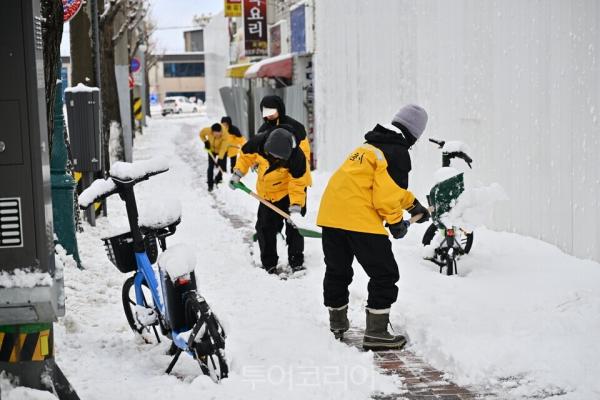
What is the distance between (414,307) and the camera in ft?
23.1

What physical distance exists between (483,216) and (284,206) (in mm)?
2182

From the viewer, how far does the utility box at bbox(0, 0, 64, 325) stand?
4566 millimetres

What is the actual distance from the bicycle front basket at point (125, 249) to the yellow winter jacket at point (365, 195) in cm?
128

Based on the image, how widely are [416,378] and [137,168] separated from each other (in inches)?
86.0

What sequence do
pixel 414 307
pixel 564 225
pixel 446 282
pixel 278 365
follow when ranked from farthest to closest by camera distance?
pixel 564 225
pixel 446 282
pixel 414 307
pixel 278 365

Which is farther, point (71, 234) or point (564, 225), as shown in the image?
point (71, 234)

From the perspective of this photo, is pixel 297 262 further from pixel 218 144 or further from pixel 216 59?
pixel 216 59

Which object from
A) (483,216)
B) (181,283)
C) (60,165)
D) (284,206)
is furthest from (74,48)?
(181,283)

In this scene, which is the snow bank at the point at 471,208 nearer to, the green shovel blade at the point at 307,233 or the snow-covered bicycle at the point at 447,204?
the snow-covered bicycle at the point at 447,204

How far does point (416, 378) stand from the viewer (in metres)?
5.64

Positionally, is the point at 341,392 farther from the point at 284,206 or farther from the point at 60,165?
the point at 60,165

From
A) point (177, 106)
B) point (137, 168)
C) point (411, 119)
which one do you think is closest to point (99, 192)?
point (137, 168)

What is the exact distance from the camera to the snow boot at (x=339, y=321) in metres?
6.59

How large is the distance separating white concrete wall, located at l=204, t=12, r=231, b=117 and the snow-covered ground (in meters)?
38.6
